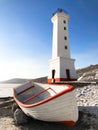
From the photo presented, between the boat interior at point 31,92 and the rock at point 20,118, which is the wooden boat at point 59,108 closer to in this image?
the rock at point 20,118

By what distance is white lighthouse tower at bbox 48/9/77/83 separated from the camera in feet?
68.7

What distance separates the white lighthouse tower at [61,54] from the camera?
20.9m

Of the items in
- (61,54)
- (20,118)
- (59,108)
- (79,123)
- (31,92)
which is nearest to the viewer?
(59,108)

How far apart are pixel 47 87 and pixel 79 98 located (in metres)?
2.32

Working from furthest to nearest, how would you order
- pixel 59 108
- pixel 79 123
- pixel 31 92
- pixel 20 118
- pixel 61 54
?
pixel 61 54
pixel 31 92
pixel 20 118
pixel 79 123
pixel 59 108

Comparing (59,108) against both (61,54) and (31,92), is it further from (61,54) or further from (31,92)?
(61,54)

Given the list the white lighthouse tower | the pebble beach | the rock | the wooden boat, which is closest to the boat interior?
the rock

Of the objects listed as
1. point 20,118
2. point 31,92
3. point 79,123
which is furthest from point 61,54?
point 79,123

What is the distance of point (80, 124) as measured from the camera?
798cm

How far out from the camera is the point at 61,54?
2186 cm

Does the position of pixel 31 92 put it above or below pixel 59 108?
above

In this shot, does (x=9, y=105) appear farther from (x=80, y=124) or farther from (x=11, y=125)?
(x=80, y=124)

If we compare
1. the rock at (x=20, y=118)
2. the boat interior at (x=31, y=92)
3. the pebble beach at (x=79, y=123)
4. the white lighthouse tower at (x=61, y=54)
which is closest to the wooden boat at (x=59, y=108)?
the pebble beach at (x=79, y=123)

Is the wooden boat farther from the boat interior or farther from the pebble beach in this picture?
the boat interior
